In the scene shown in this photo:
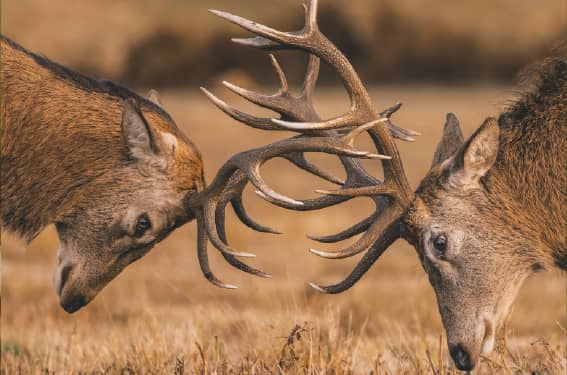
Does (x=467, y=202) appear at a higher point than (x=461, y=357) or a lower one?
higher

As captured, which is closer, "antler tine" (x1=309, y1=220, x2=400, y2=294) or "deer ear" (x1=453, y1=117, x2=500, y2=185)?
"deer ear" (x1=453, y1=117, x2=500, y2=185)

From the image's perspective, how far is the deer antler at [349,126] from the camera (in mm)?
5906

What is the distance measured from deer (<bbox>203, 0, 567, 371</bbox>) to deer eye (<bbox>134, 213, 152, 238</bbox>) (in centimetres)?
88

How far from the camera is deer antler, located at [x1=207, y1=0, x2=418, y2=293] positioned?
233 inches

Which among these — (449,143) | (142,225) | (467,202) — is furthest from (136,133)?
(467,202)

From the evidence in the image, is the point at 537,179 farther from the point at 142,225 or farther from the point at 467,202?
the point at 142,225

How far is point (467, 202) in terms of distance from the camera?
612 cm

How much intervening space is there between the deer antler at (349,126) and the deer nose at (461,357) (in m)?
0.71

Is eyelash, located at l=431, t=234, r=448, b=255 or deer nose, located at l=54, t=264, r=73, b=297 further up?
eyelash, located at l=431, t=234, r=448, b=255

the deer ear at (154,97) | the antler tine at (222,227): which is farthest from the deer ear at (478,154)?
the deer ear at (154,97)

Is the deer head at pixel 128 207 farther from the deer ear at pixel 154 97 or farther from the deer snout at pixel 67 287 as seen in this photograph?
the deer ear at pixel 154 97

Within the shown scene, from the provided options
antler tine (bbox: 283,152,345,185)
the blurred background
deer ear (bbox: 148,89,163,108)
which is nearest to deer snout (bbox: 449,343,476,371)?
the blurred background

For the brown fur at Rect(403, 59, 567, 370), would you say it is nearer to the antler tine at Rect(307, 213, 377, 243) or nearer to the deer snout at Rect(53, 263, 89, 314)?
the antler tine at Rect(307, 213, 377, 243)

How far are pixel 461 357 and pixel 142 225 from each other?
6.66 ft
